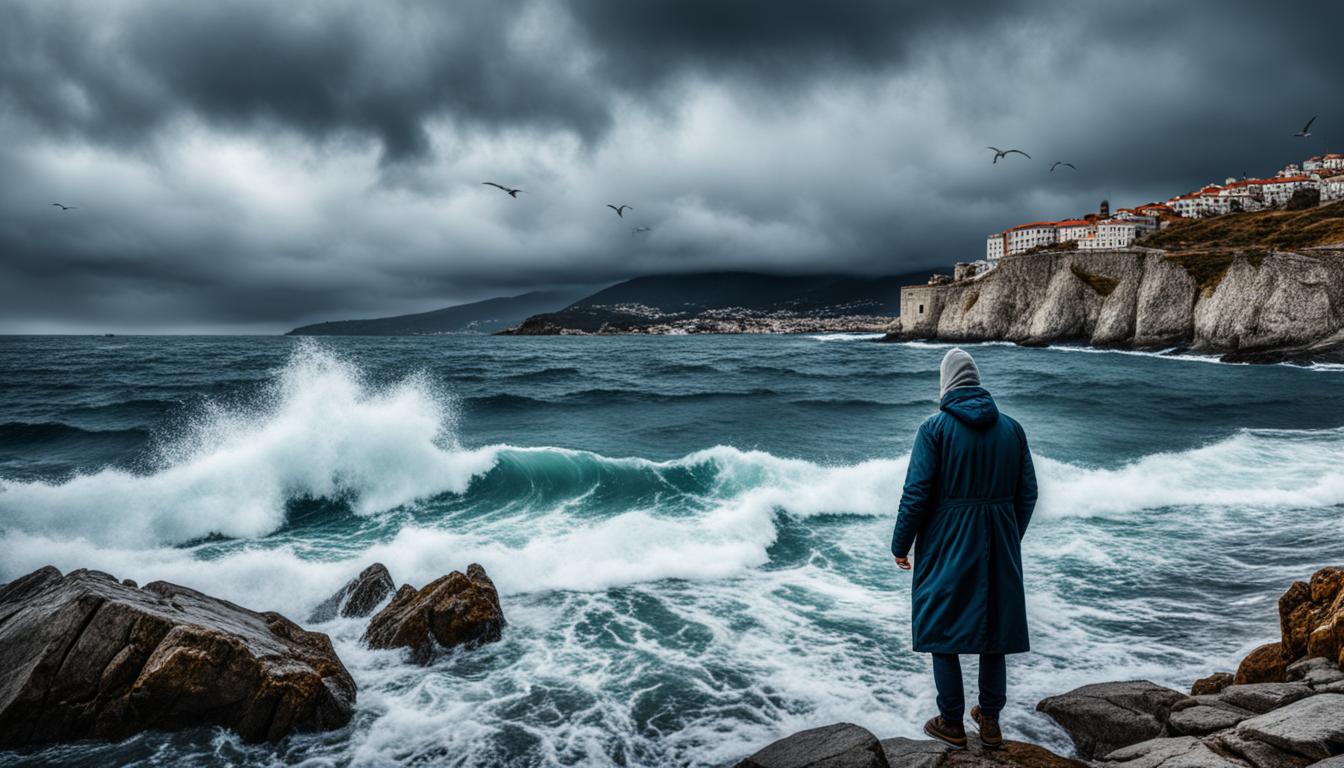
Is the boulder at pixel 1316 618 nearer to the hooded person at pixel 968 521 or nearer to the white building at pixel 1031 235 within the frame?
the hooded person at pixel 968 521

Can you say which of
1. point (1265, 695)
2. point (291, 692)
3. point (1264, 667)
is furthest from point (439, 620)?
point (1264, 667)

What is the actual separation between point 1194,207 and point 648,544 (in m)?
154

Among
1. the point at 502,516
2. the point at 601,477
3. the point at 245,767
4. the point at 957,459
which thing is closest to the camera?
the point at 957,459

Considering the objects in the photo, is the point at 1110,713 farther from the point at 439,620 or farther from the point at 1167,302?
the point at 1167,302

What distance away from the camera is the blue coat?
397 centimetres

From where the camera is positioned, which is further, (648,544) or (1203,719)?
(648,544)

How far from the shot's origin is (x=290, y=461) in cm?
1472

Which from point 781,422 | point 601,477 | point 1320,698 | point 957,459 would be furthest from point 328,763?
point 781,422

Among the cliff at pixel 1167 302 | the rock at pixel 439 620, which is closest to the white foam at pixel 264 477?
the rock at pixel 439 620

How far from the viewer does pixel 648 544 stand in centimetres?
1123

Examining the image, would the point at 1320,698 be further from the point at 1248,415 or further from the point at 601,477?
the point at 1248,415

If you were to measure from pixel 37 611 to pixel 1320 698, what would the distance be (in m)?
10.8

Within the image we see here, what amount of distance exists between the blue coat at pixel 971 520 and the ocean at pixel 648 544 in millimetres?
2298

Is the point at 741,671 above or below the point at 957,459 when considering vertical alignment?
below
